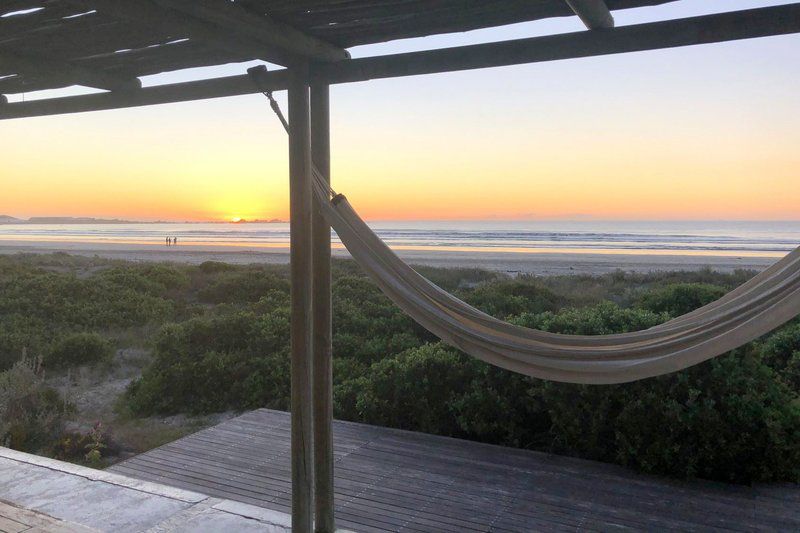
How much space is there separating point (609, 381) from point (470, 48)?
0.97m

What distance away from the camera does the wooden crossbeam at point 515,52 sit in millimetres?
1458

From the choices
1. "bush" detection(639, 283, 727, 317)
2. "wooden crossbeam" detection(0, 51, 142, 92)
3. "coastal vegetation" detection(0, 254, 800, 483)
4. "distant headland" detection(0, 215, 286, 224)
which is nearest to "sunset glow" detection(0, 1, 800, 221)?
"wooden crossbeam" detection(0, 51, 142, 92)

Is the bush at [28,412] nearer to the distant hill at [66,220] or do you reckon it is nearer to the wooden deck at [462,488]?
the wooden deck at [462,488]

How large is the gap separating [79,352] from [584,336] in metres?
5.70

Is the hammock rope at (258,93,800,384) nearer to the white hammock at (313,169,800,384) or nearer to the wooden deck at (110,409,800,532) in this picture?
Result: the white hammock at (313,169,800,384)

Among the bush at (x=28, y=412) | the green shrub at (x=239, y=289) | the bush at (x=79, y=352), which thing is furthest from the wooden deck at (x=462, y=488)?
the green shrub at (x=239, y=289)

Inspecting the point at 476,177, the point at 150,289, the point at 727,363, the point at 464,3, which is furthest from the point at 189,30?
the point at 476,177

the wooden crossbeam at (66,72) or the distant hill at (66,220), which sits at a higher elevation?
the distant hill at (66,220)

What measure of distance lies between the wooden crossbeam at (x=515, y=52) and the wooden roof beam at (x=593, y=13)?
2 centimetres

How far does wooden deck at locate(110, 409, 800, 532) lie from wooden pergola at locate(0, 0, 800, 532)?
0.46m

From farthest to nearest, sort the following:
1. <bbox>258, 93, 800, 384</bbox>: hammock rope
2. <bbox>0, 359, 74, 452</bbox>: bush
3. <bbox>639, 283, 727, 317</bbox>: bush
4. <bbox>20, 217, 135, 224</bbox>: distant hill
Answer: <bbox>20, 217, 135, 224</bbox>: distant hill < <bbox>639, 283, 727, 317</bbox>: bush < <bbox>0, 359, 74, 452</bbox>: bush < <bbox>258, 93, 800, 384</bbox>: hammock rope

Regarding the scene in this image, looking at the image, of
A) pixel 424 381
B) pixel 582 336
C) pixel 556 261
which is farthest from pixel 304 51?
pixel 556 261

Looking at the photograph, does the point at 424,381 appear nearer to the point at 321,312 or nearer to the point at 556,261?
the point at 321,312

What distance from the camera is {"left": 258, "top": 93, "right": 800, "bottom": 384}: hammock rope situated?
1.45 m
